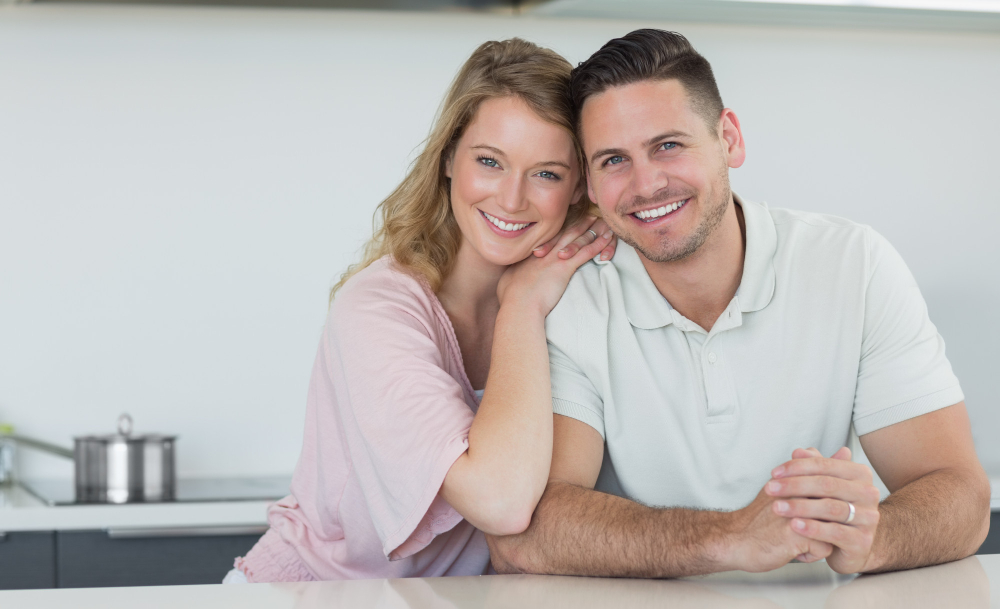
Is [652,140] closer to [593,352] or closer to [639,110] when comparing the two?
[639,110]

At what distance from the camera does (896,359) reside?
1336 mm

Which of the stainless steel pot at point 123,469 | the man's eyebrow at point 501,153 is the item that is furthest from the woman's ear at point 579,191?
the stainless steel pot at point 123,469

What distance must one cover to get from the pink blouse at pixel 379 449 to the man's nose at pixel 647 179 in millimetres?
358

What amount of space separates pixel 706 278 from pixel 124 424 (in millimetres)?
1469

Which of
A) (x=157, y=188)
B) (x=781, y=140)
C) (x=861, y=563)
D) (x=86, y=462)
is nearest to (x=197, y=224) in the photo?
(x=157, y=188)

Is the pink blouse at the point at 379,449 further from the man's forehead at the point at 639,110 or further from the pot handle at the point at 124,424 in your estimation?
the pot handle at the point at 124,424

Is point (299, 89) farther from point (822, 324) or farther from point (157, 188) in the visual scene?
point (822, 324)

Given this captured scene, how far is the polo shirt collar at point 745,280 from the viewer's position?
55.6 inches

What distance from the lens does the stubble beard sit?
1.40 m

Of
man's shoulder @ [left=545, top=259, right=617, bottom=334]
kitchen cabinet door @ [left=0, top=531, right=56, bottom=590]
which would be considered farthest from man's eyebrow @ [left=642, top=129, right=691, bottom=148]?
kitchen cabinet door @ [left=0, top=531, right=56, bottom=590]

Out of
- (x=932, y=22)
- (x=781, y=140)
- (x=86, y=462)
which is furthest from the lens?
(x=781, y=140)

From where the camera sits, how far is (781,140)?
2.76 metres

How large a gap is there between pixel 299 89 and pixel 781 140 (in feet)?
4.65

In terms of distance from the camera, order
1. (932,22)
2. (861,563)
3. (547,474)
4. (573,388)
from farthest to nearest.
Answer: (932,22), (573,388), (547,474), (861,563)
